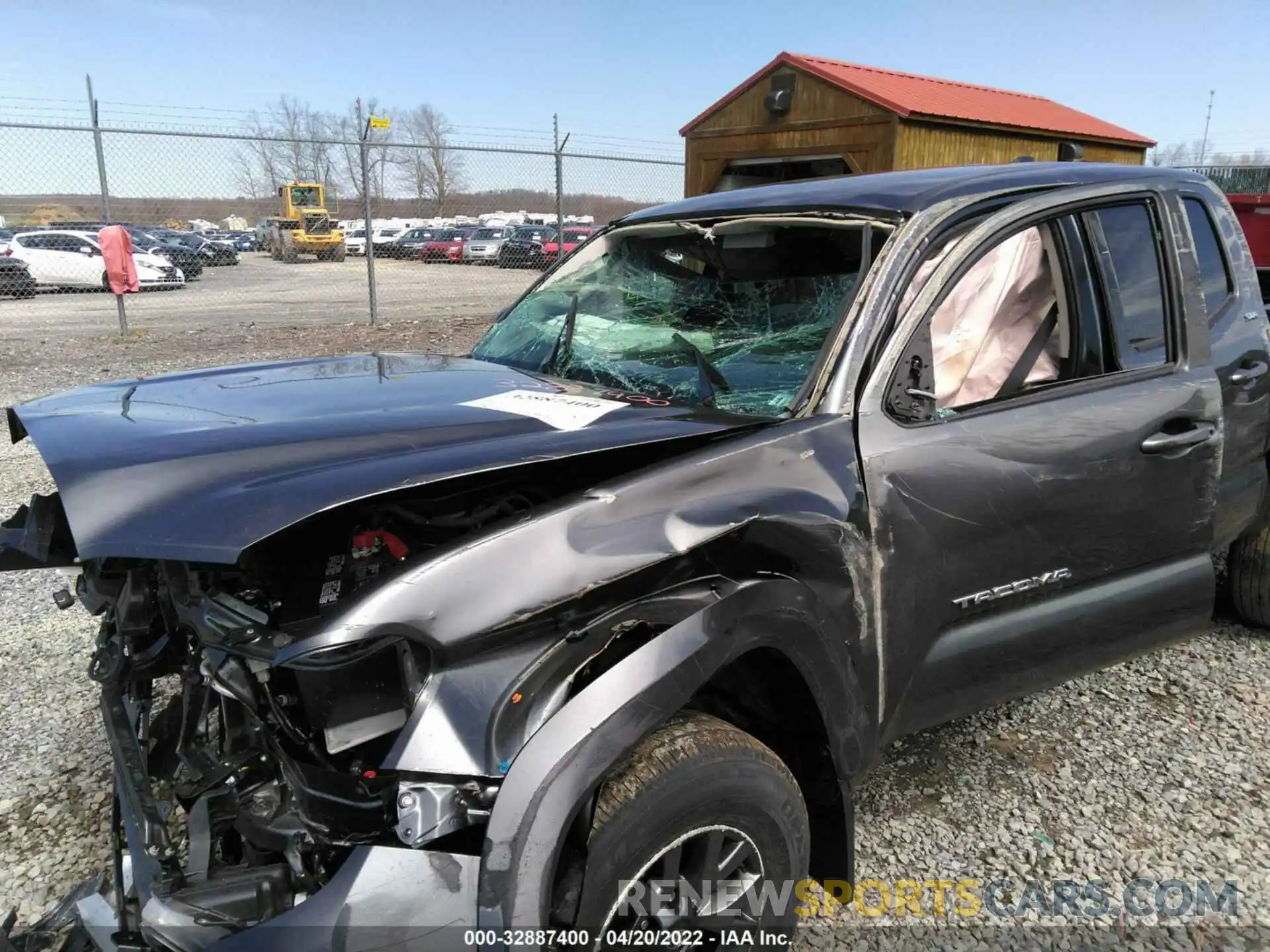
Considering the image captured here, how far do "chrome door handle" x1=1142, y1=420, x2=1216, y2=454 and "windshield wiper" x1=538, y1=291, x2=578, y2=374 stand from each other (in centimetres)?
178

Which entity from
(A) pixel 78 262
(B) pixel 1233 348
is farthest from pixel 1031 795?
(A) pixel 78 262

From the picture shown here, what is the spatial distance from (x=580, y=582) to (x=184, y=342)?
1115 cm

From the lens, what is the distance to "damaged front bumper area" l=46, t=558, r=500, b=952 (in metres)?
1.39

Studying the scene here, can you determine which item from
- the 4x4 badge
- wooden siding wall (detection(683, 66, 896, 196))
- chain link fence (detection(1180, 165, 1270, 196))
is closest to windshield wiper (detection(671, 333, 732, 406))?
the 4x4 badge

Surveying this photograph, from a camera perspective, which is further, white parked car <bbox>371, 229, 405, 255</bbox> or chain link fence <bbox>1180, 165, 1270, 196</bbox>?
white parked car <bbox>371, 229, 405, 255</bbox>

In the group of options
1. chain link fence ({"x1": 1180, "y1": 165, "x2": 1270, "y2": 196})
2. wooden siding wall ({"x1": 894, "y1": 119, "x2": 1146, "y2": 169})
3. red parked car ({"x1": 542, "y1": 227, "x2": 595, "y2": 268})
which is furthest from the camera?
chain link fence ({"x1": 1180, "y1": 165, "x2": 1270, "y2": 196})

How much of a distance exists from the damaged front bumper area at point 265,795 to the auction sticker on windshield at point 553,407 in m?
0.51

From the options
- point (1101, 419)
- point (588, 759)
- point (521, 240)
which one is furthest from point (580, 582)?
point (521, 240)

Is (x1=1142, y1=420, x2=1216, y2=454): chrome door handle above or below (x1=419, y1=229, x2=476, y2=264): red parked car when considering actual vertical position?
below

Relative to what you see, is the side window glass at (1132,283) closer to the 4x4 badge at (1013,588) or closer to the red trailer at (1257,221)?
the 4x4 badge at (1013,588)

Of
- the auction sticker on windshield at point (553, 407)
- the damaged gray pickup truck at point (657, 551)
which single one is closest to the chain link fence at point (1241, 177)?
the damaged gray pickup truck at point (657, 551)

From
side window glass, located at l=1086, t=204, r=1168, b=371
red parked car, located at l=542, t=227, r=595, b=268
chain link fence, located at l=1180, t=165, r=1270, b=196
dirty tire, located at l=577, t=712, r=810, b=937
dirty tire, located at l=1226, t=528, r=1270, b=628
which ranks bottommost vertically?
dirty tire, located at l=1226, t=528, r=1270, b=628

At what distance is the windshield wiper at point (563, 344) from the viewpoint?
9.64ft

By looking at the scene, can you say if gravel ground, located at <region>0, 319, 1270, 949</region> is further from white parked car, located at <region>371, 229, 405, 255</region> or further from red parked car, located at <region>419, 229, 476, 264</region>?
red parked car, located at <region>419, 229, 476, 264</region>
